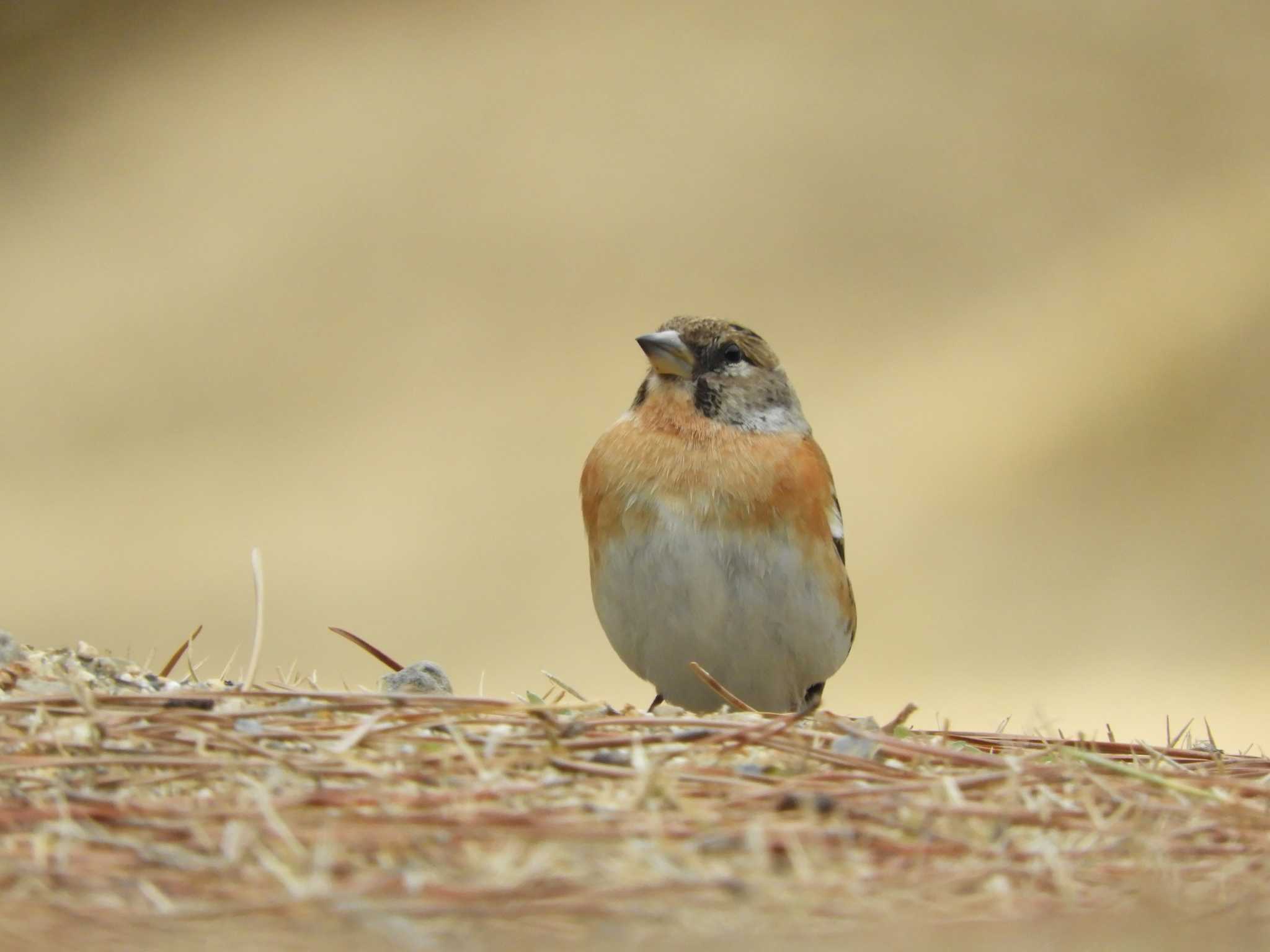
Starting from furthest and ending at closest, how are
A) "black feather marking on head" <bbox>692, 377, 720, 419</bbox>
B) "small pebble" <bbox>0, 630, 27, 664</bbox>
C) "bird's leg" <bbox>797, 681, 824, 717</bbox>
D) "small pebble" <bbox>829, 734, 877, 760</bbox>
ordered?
"bird's leg" <bbox>797, 681, 824, 717</bbox> < "black feather marking on head" <bbox>692, 377, 720, 419</bbox> < "small pebble" <bbox>0, 630, 27, 664</bbox> < "small pebble" <bbox>829, 734, 877, 760</bbox>

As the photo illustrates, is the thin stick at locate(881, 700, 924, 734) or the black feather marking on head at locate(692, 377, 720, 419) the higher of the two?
the black feather marking on head at locate(692, 377, 720, 419)

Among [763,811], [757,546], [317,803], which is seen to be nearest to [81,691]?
[317,803]

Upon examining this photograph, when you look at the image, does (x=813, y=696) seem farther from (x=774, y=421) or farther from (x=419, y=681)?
(x=419, y=681)

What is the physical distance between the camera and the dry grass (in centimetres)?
238

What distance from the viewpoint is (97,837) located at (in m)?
2.62

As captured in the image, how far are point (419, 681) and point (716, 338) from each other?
5.82ft

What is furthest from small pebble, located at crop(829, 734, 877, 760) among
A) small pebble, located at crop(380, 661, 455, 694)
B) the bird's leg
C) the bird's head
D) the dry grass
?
the bird's leg

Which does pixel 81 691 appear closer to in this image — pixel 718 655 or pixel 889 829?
pixel 889 829

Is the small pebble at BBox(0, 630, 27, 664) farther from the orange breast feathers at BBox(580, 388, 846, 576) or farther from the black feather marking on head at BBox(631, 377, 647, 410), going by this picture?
the black feather marking on head at BBox(631, 377, 647, 410)

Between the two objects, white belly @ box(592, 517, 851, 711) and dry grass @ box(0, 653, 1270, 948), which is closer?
dry grass @ box(0, 653, 1270, 948)

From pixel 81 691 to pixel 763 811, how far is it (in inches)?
60.0

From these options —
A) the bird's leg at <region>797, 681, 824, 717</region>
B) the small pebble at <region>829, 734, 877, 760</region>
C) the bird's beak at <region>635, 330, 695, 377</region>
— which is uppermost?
the bird's beak at <region>635, 330, 695, 377</region>

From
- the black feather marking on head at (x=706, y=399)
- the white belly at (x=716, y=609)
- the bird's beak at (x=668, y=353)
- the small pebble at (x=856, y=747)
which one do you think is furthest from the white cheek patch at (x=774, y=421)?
the small pebble at (x=856, y=747)

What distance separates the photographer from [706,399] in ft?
17.9
